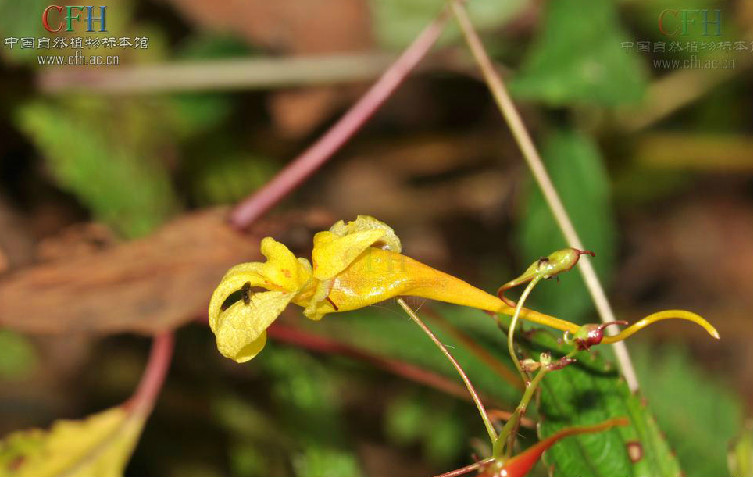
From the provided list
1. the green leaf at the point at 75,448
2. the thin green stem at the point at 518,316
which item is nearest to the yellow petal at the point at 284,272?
the thin green stem at the point at 518,316

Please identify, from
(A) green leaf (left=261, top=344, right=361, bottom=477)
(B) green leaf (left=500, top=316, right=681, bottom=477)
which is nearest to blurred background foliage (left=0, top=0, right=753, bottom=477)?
(A) green leaf (left=261, top=344, right=361, bottom=477)

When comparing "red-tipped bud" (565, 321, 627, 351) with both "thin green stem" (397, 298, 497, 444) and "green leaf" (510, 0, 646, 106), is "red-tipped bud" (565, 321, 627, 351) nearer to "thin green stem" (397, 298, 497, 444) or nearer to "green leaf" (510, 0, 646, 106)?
"thin green stem" (397, 298, 497, 444)

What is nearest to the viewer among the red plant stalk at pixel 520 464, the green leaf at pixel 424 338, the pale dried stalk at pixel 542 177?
the red plant stalk at pixel 520 464

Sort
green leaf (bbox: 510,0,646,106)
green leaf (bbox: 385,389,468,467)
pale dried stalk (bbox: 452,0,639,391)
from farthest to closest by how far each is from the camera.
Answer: green leaf (bbox: 385,389,468,467)
green leaf (bbox: 510,0,646,106)
pale dried stalk (bbox: 452,0,639,391)

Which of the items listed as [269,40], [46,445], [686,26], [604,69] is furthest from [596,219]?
[46,445]

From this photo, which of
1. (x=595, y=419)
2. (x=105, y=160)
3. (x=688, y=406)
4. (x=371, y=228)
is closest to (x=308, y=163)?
(x=371, y=228)

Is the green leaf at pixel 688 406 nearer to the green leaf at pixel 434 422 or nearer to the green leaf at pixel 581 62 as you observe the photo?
the green leaf at pixel 434 422
